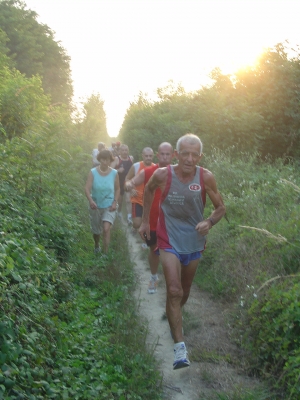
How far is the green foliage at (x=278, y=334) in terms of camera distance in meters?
4.07

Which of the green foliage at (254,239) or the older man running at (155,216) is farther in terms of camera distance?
the older man running at (155,216)

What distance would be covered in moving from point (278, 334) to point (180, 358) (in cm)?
96

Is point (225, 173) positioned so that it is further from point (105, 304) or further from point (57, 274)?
point (57, 274)

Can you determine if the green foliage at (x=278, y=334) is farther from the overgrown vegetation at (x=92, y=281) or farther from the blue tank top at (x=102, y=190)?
the blue tank top at (x=102, y=190)

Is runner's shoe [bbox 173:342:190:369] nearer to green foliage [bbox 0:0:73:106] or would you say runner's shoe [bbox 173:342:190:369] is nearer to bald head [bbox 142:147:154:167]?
bald head [bbox 142:147:154:167]

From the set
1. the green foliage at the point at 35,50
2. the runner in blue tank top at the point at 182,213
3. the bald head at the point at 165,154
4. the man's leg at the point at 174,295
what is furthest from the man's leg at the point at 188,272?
the green foliage at the point at 35,50


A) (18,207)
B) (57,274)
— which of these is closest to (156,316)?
(57,274)

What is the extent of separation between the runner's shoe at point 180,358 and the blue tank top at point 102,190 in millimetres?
4794

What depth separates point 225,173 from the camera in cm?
1056

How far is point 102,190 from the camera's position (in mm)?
9164

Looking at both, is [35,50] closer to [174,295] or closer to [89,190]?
[89,190]

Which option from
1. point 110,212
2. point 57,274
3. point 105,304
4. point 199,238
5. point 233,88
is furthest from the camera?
point 233,88

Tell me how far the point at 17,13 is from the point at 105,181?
95.6 ft

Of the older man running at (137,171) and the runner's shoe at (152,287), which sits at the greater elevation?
the older man running at (137,171)
